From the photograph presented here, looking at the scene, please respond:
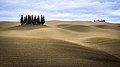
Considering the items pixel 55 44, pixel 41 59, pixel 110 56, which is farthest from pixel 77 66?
pixel 55 44

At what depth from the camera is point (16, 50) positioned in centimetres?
1551

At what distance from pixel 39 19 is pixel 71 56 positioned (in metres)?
48.0

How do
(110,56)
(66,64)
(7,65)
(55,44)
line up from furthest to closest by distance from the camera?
(55,44) → (110,56) → (66,64) → (7,65)

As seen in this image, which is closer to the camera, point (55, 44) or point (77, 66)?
point (77, 66)

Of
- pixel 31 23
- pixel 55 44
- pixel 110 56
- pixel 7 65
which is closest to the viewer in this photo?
pixel 7 65

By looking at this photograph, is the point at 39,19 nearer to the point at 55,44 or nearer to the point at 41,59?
the point at 55,44

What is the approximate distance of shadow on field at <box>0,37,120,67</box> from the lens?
13.2 metres

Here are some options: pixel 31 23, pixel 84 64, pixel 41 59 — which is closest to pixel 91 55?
pixel 84 64

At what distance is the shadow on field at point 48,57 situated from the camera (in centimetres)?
1323

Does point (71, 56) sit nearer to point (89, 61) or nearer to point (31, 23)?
point (89, 61)

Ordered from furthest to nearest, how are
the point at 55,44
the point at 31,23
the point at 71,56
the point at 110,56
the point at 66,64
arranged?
the point at 31,23 → the point at 55,44 → the point at 110,56 → the point at 71,56 → the point at 66,64

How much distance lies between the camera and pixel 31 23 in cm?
6209

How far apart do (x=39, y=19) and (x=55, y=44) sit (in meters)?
44.8

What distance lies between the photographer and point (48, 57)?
47.5ft
